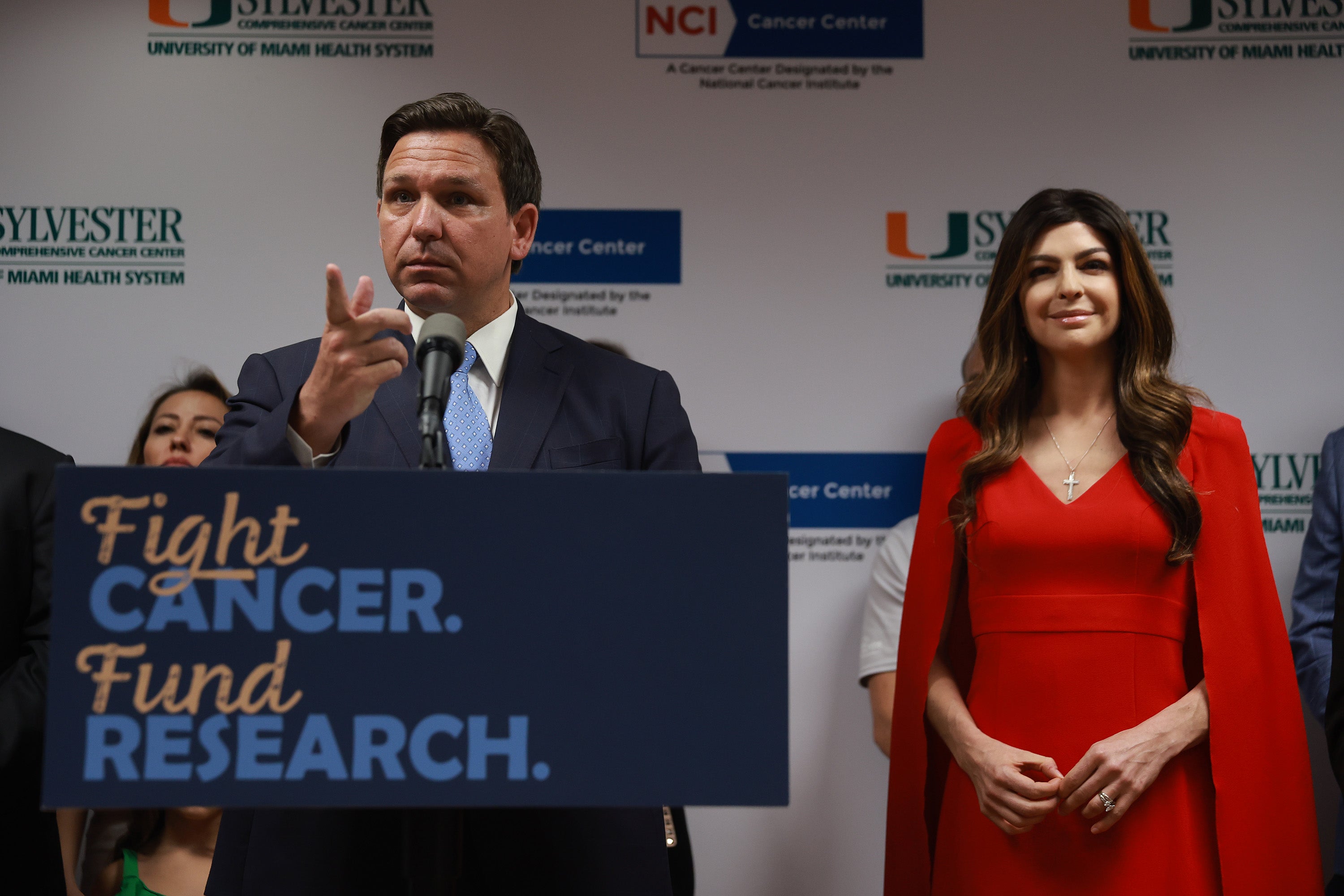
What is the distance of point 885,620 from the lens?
3141 mm

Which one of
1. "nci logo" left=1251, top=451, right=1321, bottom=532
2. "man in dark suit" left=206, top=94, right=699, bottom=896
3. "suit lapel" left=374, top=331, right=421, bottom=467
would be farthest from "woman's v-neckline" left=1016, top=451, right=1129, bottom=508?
"nci logo" left=1251, top=451, right=1321, bottom=532

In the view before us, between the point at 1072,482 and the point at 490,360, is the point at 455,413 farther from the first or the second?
the point at 1072,482

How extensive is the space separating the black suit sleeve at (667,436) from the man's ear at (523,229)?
0.31 metres

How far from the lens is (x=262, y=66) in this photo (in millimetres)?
3490

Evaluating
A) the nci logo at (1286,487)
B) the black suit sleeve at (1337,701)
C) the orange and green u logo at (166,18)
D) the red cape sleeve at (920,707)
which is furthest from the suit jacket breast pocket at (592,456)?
the orange and green u logo at (166,18)

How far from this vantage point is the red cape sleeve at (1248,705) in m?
1.88

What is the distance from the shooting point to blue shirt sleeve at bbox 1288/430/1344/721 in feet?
9.79

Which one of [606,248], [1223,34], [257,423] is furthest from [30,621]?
[1223,34]

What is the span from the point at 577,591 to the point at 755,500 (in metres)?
0.17

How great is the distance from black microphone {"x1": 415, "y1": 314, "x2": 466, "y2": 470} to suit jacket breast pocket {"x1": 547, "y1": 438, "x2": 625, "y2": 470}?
1.14ft

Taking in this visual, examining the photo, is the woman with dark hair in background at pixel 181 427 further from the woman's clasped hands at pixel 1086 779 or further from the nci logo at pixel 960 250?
the woman's clasped hands at pixel 1086 779

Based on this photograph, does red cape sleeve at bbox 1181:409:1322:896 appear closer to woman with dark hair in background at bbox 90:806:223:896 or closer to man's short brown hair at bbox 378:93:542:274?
A: man's short brown hair at bbox 378:93:542:274

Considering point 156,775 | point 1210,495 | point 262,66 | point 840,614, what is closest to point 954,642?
point 1210,495

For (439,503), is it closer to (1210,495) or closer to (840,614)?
(1210,495)
